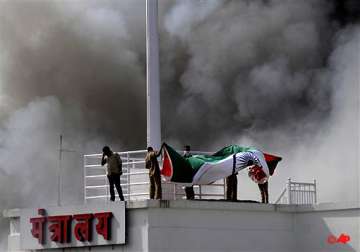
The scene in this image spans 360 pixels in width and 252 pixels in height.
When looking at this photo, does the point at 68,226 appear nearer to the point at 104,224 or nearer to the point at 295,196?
the point at 104,224

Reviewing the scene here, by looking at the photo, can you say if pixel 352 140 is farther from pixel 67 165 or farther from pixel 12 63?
pixel 12 63

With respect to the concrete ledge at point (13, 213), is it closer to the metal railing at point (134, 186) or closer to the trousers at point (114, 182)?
the metal railing at point (134, 186)

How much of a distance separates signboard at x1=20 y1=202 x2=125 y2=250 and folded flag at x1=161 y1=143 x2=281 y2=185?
→ 170 cm

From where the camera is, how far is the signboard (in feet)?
71.3

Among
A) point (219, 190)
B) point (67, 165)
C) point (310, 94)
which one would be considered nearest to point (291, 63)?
point (310, 94)

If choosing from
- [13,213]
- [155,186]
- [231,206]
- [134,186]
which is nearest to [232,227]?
[231,206]

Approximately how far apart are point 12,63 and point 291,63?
394 inches

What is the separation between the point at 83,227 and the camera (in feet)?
72.5

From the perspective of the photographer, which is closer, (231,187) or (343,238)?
(343,238)

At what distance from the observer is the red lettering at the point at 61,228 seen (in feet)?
73.3

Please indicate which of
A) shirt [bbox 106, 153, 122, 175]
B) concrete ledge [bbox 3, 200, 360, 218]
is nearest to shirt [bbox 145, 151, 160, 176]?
shirt [bbox 106, 153, 122, 175]

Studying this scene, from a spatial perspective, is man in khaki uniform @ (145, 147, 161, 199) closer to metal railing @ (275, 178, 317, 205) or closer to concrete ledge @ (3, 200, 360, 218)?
concrete ledge @ (3, 200, 360, 218)

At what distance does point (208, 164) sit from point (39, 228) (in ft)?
12.7

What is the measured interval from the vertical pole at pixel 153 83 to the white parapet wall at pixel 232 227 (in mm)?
2821
